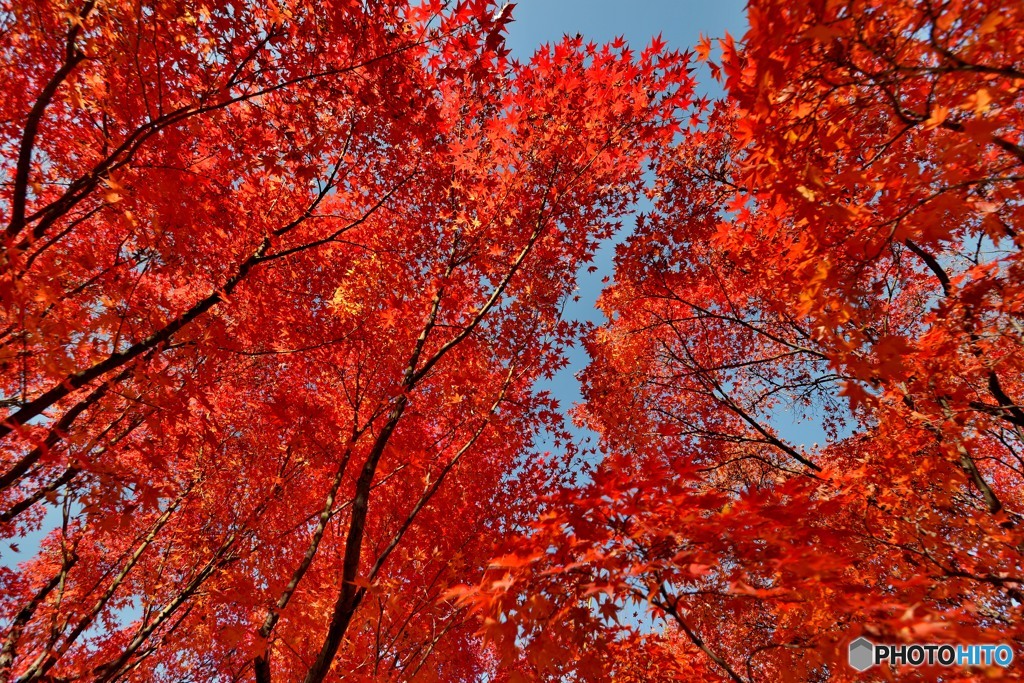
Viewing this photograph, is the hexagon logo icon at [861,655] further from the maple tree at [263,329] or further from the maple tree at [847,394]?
the maple tree at [263,329]

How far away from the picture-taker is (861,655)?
2.89 metres

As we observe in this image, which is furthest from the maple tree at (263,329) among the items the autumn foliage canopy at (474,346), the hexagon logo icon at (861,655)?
the hexagon logo icon at (861,655)

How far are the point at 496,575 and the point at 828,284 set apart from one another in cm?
385

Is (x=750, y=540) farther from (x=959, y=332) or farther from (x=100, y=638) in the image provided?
(x=100, y=638)

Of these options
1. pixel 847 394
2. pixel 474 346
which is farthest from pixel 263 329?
pixel 847 394

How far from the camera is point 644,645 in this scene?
280 inches

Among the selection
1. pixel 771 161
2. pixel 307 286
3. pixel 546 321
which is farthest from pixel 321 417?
pixel 771 161

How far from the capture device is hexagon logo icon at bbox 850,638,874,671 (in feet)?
9.25

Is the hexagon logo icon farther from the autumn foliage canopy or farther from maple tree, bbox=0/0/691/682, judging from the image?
maple tree, bbox=0/0/691/682

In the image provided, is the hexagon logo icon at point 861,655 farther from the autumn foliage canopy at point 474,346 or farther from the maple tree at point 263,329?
the maple tree at point 263,329

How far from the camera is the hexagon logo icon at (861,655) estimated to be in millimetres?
2818
